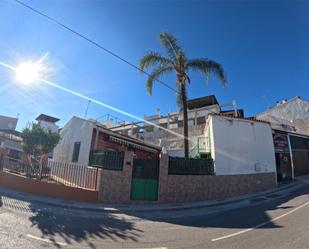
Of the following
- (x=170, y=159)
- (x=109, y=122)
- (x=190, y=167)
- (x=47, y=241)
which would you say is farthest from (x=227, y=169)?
(x=109, y=122)

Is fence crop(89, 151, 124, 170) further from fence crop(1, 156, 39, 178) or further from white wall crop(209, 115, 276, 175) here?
white wall crop(209, 115, 276, 175)

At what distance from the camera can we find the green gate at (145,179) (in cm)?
1189

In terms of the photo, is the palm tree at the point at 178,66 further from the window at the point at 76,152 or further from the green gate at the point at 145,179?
the window at the point at 76,152

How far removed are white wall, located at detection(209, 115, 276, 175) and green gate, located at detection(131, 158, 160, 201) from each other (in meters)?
4.49

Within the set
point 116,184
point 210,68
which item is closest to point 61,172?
point 116,184

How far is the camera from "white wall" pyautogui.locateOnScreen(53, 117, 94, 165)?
16297 mm

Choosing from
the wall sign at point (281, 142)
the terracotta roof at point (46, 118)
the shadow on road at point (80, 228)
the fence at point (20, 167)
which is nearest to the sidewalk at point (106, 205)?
the shadow on road at point (80, 228)

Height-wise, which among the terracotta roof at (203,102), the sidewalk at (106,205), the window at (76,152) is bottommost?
the sidewalk at (106,205)

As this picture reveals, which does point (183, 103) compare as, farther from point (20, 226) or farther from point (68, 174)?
point (20, 226)

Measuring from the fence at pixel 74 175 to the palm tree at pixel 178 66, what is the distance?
6.04 m

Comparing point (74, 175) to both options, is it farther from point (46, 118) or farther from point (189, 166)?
point (46, 118)

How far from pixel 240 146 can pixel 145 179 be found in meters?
7.69

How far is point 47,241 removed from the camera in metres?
5.46

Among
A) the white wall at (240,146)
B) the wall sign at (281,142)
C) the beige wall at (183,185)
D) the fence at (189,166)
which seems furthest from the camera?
the wall sign at (281,142)
